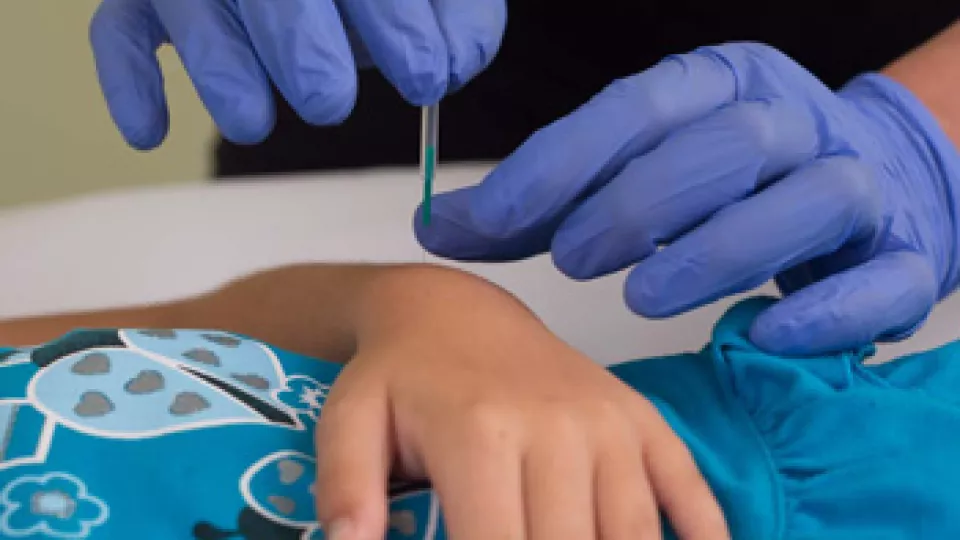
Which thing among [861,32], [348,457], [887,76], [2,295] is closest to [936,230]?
[887,76]

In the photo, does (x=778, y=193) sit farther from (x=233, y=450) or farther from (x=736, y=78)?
(x=233, y=450)

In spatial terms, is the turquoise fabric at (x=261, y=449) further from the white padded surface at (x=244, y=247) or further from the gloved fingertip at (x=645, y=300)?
the white padded surface at (x=244, y=247)

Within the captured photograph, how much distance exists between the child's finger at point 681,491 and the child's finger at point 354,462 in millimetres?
119

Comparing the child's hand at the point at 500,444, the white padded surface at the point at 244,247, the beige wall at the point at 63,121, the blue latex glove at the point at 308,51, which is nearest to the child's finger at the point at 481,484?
the child's hand at the point at 500,444

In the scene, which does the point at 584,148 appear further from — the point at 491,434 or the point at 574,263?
the point at 491,434

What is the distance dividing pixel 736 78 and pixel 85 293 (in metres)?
0.66

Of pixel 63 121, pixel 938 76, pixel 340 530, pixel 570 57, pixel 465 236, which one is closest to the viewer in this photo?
pixel 340 530

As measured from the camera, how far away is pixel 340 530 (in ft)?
1.18

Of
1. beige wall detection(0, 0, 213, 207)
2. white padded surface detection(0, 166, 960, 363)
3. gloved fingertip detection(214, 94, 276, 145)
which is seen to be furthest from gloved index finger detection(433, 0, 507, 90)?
beige wall detection(0, 0, 213, 207)

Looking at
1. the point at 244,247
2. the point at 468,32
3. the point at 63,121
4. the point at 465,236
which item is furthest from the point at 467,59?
the point at 63,121

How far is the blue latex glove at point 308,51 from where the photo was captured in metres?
0.48

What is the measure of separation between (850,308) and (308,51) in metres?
0.33

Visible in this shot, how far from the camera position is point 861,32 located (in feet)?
2.85

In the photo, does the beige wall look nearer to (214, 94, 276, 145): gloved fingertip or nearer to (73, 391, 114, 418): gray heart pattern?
(214, 94, 276, 145): gloved fingertip
